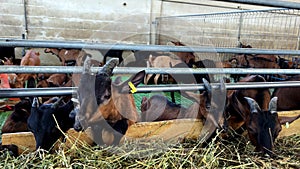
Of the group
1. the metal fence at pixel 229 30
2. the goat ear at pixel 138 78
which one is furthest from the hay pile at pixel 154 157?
the metal fence at pixel 229 30

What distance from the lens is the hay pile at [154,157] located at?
119cm

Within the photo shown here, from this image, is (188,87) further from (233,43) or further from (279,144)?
(233,43)

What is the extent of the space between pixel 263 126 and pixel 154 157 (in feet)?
1.79

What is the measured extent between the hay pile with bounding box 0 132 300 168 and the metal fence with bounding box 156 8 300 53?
16.6ft

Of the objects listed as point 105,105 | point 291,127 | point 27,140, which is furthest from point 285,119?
point 27,140

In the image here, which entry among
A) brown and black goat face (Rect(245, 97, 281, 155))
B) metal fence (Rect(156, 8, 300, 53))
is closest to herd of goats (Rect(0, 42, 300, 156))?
brown and black goat face (Rect(245, 97, 281, 155))

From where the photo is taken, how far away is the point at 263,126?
Result: 4.34 ft

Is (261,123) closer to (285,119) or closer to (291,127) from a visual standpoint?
(285,119)

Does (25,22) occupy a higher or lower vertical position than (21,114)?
higher

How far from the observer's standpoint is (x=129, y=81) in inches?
49.4

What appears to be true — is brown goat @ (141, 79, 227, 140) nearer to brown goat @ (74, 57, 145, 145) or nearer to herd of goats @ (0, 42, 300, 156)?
herd of goats @ (0, 42, 300, 156)

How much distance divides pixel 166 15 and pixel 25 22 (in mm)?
3164

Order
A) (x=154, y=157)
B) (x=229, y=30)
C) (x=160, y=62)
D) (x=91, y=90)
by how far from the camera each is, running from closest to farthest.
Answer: (x=91, y=90) < (x=154, y=157) < (x=160, y=62) < (x=229, y=30)

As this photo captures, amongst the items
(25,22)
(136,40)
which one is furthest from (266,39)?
(25,22)
